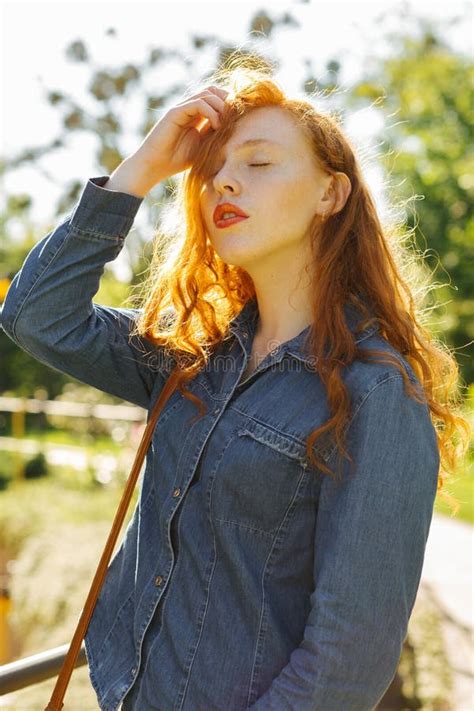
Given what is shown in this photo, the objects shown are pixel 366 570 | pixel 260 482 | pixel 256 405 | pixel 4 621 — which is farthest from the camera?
pixel 4 621

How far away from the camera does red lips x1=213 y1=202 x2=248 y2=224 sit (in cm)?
167

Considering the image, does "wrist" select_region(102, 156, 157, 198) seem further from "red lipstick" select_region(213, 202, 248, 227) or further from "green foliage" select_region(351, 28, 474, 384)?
"green foliage" select_region(351, 28, 474, 384)

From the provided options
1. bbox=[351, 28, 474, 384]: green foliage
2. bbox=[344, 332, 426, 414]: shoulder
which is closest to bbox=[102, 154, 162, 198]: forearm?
bbox=[344, 332, 426, 414]: shoulder

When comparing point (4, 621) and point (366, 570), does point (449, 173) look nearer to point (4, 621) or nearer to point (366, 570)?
point (4, 621)

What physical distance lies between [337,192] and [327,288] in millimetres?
239

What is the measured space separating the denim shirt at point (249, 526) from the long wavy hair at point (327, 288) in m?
0.04

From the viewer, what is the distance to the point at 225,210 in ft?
5.56

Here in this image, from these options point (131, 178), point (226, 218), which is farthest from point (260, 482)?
point (131, 178)

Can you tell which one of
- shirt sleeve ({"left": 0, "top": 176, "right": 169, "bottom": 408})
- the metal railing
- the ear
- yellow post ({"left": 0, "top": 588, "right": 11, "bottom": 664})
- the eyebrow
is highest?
the eyebrow

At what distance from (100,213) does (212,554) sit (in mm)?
760

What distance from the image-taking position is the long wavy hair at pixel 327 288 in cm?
155

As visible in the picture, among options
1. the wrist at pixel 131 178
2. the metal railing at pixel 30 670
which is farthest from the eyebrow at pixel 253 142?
the metal railing at pixel 30 670

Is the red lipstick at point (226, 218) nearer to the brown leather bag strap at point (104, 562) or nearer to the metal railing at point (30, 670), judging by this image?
the brown leather bag strap at point (104, 562)

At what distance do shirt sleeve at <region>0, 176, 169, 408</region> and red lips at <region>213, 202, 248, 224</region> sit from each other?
21cm
